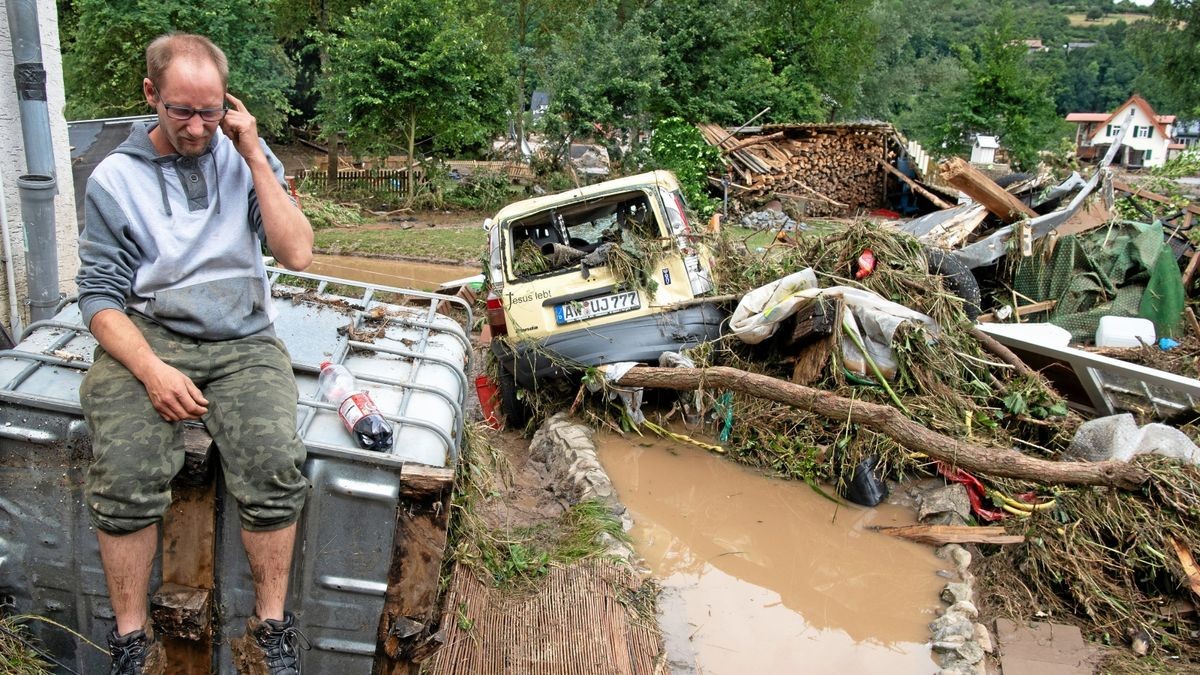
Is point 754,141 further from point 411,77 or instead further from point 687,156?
point 411,77

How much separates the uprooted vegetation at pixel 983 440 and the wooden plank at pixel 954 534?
7cm

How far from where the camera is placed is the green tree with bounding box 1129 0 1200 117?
26.0 m

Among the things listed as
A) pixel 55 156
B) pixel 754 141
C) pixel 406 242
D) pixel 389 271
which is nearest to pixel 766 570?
pixel 55 156

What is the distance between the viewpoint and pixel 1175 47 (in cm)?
2627

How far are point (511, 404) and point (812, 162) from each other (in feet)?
52.2

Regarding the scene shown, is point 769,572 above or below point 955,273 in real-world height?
below

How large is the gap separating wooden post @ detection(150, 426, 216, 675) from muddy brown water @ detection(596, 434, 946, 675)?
213cm

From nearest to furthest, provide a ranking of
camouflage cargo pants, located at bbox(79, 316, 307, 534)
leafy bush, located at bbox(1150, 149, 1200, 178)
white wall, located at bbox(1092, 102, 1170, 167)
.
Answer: camouflage cargo pants, located at bbox(79, 316, 307, 534) → leafy bush, located at bbox(1150, 149, 1200, 178) → white wall, located at bbox(1092, 102, 1170, 167)

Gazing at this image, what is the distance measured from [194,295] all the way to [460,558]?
1.51 meters

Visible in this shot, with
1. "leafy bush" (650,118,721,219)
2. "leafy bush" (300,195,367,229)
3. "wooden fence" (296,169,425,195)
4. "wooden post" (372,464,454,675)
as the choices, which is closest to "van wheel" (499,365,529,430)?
"wooden post" (372,464,454,675)

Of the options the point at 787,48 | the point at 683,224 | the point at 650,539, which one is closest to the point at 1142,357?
the point at 683,224

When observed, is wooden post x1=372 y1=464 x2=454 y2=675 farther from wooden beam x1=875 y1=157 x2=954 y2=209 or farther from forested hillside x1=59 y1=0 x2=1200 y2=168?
wooden beam x1=875 y1=157 x2=954 y2=209

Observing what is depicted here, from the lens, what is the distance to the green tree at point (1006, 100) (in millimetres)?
28797

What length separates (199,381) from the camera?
2.74 metres
